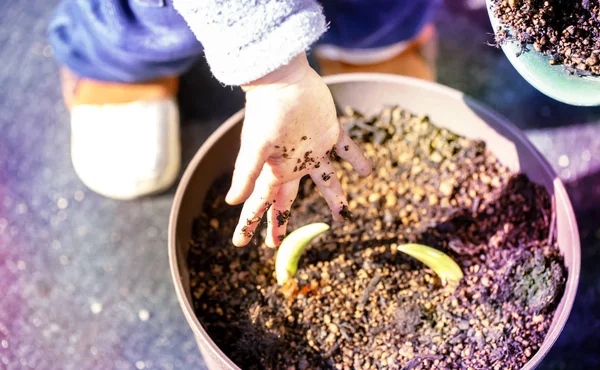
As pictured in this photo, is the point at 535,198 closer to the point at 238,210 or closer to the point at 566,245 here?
the point at 566,245

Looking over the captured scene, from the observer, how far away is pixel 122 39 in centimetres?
100

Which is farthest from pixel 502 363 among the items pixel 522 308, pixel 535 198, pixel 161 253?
pixel 161 253

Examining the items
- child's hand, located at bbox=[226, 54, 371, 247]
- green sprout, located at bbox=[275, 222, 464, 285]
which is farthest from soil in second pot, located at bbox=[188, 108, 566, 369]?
child's hand, located at bbox=[226, 54, 371, 247]

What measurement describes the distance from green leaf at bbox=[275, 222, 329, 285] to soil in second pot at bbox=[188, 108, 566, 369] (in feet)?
0.08

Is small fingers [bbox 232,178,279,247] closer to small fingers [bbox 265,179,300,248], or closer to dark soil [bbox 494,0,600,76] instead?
small fingers [bbox 265,179,300,248]

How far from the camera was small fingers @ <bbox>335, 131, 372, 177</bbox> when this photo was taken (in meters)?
0.76

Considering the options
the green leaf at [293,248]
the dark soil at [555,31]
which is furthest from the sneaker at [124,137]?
the dark soil at [555,31]

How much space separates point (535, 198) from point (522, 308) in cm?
17

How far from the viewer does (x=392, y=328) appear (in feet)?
2.67

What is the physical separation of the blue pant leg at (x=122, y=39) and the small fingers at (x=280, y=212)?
1.12 ft

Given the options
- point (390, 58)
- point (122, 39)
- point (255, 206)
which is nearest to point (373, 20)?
point (390, 58)

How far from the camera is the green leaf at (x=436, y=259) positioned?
800 millimetres

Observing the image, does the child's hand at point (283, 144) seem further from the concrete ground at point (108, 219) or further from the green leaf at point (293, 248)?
the concrete ground at point (108, 219)

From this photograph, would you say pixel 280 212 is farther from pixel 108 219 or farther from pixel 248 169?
pixel 108 219
